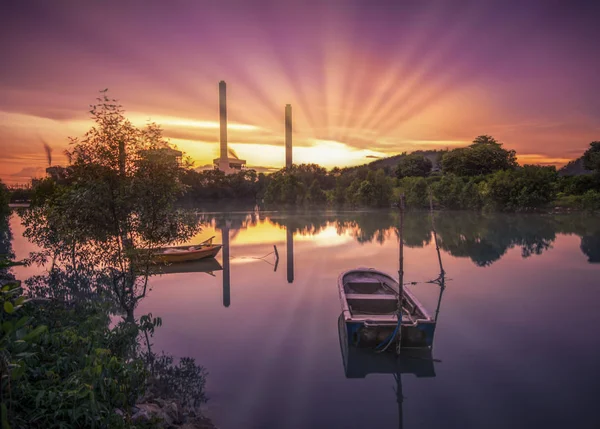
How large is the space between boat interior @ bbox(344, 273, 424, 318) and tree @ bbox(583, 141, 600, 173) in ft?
201

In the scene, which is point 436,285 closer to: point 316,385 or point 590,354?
point 590,354

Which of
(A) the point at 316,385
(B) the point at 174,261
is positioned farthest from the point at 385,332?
(B) the point at 174,261

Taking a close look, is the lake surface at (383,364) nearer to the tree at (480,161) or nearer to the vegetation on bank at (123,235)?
the vegetation on bank at (123,235)

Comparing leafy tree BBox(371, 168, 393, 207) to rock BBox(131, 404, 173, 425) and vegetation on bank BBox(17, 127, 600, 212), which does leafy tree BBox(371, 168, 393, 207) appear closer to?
vegetation on bank BBox(17, 127, 600, 212)

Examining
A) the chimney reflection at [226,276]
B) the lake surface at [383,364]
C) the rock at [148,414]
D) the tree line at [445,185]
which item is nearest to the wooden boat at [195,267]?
the lake surface at [383,364]

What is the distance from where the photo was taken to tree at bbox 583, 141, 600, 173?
2432 inches

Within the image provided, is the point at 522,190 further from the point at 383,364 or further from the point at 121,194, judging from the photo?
the point at 121,194

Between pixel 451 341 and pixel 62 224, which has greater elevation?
pixel 62 224

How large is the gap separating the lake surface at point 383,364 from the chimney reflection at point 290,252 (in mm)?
277

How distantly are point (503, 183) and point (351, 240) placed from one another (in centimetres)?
3524

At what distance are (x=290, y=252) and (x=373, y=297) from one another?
1731cm

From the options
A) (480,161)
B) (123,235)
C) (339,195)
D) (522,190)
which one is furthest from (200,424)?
(480,161)

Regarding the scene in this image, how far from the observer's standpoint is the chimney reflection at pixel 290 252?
23.1 meters

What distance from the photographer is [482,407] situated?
9.23 m
